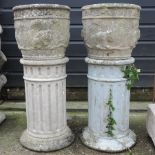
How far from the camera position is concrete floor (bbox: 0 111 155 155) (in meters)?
3.37

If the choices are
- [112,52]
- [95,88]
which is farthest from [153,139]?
[112,52]

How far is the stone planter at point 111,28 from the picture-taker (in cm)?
297

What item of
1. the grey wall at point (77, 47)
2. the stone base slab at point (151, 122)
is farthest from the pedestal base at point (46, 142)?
the grey wall at point (77, 47)

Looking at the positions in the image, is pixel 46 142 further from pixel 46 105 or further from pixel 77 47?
pixel 77 47

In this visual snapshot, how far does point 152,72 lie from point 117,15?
1974 mm

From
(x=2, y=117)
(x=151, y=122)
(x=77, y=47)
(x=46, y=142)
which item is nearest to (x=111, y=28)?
(x=151, y=122)

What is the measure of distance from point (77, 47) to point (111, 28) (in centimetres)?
166

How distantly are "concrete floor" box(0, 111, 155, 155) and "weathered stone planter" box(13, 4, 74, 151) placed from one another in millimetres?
104

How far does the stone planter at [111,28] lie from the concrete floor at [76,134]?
1.12 metres

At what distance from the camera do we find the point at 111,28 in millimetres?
3000

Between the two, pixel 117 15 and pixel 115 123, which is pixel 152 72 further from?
pixel 117 15

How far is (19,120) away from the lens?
4262 mm

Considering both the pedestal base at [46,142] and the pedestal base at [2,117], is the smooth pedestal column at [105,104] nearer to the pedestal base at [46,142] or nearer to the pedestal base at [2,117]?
the pedestal base at [46,142]

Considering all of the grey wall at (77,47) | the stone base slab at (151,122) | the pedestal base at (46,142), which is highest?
the grey wall at (77,47)
